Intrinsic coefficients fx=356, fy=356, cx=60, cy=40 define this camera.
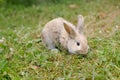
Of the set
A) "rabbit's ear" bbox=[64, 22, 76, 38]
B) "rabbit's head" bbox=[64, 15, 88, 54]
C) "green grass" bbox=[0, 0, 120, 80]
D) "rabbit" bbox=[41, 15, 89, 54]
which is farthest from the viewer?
"rabbit's ear" bbox=[64, 22, 76, 38]

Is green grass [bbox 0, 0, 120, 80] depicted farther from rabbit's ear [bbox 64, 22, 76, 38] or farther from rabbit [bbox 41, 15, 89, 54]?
rabbit's ear [bbox 64, 22, 76, 38]

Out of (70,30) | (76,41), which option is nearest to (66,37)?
(70,30)

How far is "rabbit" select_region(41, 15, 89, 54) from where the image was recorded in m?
5.38

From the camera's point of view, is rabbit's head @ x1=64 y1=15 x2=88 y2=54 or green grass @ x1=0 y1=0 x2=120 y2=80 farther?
rabbit's head @ x1=64 y1=15 x2=88 y2=54

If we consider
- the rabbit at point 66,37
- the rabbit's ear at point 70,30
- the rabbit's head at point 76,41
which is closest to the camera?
the rabbit's head at point 76,41

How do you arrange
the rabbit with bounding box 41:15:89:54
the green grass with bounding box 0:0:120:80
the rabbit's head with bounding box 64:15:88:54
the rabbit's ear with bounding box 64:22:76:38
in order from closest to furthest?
the green grass with bounding box 0:0:120:80 → the rabbit's head with bounding box 64:15:88:54 → the rabbit with bounding box 41:15:89:54 → the rabbit's ear with bounding box 64:22:76:38

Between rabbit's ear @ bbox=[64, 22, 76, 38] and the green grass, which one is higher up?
rabbit's ear @ bbox=[64, 22, 76, 38]

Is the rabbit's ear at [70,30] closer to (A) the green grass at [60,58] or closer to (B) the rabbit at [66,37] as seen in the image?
(B) the rabbit at [66,37]

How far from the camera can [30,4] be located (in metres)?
11.8

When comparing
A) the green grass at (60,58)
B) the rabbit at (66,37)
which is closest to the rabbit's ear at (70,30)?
the rabbit at (66,37)

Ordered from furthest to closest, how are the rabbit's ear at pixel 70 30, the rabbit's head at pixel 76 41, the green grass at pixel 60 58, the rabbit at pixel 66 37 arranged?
the rabbit's ear at pixel 70 30 < the rabbit at pixel 66 37 < the rabbit's head at pixel 76 41 < the green grass at pixel 60 58

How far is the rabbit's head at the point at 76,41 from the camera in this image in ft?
17.3

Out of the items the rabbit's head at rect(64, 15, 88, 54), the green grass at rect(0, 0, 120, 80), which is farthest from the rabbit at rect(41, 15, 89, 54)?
the green grass at rect(0, 0, 120, 80)

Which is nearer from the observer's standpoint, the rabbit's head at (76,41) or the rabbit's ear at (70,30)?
the rabbit's head at (76,41)
